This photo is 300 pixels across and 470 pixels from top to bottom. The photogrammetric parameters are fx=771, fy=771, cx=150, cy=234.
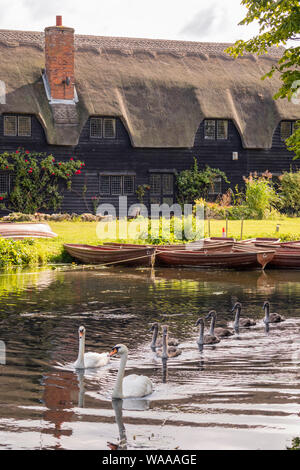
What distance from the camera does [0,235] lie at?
2734 cm

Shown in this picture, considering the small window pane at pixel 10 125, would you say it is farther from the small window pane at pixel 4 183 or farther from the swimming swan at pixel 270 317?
the swimming swan at pixel 270 317

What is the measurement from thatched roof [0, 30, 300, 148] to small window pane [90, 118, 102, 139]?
912 mm

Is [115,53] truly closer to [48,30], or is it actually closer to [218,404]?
[48,30]

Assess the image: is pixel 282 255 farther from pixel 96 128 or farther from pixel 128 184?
pixel 96 128

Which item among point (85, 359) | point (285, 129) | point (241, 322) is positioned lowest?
point (85, 359)

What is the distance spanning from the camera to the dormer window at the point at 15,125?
37562 millimetres

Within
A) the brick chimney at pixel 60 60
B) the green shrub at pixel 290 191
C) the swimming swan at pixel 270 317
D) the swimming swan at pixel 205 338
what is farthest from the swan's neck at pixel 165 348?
the green shrub at pixel 290 191

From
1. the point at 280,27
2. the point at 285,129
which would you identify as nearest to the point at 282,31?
the point at 280,27

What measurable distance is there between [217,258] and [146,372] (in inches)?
550

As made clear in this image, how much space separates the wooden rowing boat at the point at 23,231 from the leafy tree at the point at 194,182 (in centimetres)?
1262

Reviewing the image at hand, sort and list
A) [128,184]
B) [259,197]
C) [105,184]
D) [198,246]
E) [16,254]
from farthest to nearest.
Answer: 1. [128,184]
2. [105,184]
3. [259,197]
4. [198,246]
5. [16,254]

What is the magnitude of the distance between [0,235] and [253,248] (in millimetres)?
8929

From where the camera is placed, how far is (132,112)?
129 feet
